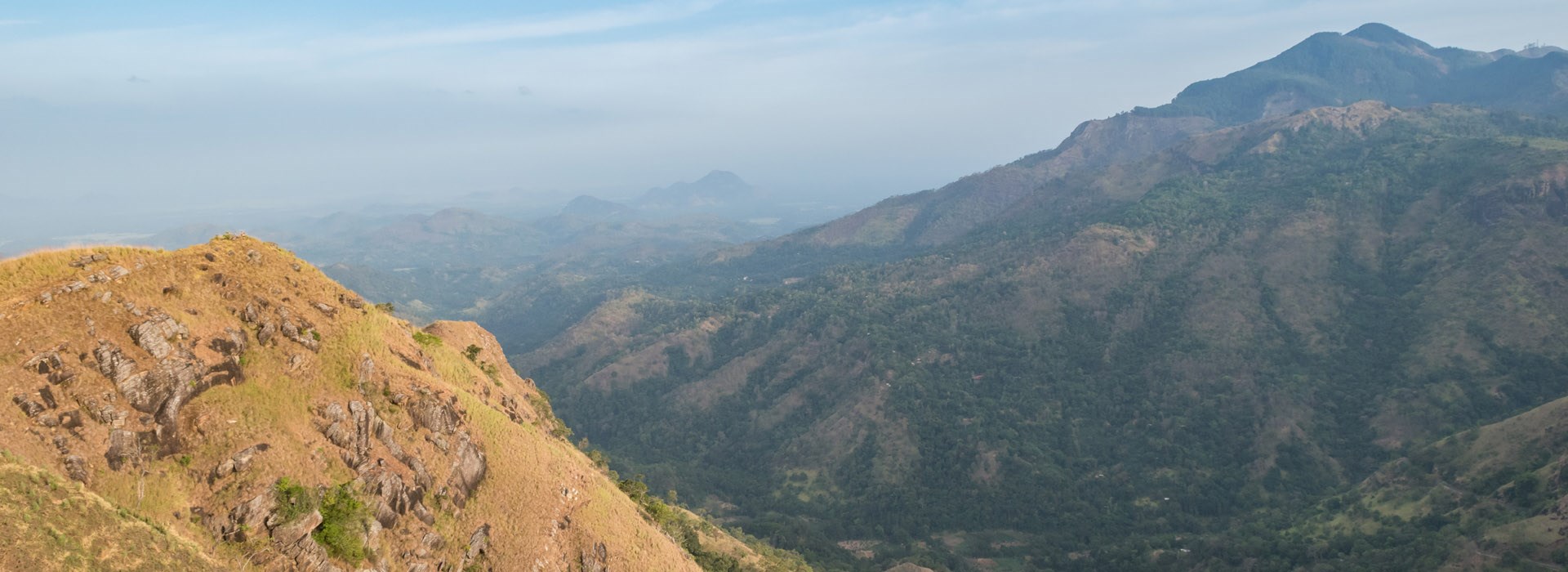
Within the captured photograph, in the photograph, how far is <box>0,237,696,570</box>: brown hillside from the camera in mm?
31438

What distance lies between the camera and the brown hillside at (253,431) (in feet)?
103

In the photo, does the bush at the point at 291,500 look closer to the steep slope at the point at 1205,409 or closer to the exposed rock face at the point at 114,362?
the exposed rock face at the point at 114,362

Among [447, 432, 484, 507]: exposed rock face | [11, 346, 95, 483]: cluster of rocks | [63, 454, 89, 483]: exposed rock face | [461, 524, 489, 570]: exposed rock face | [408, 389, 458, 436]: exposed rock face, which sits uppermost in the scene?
[11, 346, 95, 483]: cluster of rocks

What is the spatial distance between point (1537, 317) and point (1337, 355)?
33.3 meters

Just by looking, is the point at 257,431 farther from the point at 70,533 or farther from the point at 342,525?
the point at 70,533

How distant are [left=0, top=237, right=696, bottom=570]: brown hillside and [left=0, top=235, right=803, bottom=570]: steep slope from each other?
84 millimetres

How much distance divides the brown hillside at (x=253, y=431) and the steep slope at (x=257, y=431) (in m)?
0.08

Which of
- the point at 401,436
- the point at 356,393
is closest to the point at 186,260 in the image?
the point at 356,393

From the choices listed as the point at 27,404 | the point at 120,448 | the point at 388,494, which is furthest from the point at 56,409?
the point at 388,494

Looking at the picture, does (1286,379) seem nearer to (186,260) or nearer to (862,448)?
(862,448)

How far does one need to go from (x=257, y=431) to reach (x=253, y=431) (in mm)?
198

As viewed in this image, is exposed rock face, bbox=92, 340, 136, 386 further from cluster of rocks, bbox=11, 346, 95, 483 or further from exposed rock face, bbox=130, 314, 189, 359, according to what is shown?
cluster of rocks, bbox=11, 346, 95, 483

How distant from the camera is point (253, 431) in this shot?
1422 inches

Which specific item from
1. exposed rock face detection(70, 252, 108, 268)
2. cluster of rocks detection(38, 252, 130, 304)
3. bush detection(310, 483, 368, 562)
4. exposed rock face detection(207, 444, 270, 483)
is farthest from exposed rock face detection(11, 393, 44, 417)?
bush detection(310, 483, 368, 562)
